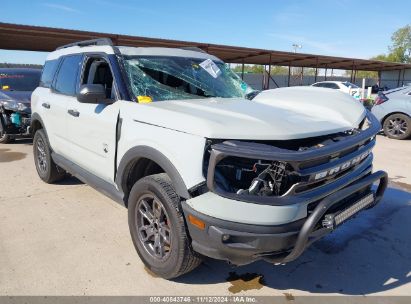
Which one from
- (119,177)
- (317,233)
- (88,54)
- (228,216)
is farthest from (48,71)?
(317,233)

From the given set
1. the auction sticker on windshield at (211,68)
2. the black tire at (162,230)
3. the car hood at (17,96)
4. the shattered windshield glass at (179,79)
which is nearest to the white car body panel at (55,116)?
the shattered windshield glass at (179,79)

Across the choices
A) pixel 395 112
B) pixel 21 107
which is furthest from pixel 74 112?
pixel 395 112

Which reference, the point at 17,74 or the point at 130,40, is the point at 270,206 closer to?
the point at 17,74

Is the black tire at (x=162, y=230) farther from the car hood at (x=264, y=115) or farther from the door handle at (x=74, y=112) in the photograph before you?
the door handle at (x=74, y=112)

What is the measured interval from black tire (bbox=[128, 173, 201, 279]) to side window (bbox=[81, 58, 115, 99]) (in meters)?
1.20

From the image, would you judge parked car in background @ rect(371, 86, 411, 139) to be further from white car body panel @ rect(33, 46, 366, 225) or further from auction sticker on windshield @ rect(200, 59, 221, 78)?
auction sticker on windshield @ rect(200, 59, 221, 78)

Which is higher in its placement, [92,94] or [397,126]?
[92,94]

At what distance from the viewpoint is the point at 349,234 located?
160 inches

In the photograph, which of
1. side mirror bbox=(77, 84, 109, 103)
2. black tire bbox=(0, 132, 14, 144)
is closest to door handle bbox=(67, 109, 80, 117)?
side mirror bbox=(77, 84, 109, 103)

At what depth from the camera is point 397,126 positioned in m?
10.2

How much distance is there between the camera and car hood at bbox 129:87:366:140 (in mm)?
2590

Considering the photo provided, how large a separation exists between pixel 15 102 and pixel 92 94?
6.05m

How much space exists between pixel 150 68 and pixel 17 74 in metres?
7.38

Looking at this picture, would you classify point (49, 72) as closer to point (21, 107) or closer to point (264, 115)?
point (21, 107)
